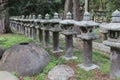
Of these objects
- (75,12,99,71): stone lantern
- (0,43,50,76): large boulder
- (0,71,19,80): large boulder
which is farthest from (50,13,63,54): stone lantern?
(0,71,19,80): large boulder

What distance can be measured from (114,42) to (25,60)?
262cm

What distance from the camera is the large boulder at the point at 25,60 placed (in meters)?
5.98

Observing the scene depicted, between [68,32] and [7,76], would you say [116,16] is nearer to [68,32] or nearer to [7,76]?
[68,32]

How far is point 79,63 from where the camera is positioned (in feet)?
21.7

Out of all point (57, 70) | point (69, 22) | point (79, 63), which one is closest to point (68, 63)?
point (79, 63)

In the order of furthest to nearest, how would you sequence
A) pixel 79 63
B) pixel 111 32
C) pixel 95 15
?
pixel 95 15 → pixel 79 63 → pixel 111 32

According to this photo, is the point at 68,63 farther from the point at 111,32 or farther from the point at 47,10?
the point at 47,10

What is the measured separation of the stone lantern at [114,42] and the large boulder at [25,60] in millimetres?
2110

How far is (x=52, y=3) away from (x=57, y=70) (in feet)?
54.3

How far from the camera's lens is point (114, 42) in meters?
4.91

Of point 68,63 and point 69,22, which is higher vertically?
point 69,22

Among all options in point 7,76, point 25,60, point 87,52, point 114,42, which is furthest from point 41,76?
point 114,42

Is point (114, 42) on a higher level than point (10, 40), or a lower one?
higher

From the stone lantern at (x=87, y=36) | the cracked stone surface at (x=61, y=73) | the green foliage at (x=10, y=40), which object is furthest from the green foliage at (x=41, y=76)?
the green foliage at (x=10, y=40)
